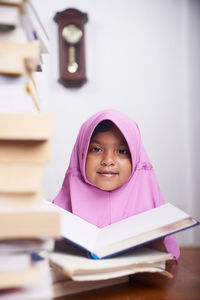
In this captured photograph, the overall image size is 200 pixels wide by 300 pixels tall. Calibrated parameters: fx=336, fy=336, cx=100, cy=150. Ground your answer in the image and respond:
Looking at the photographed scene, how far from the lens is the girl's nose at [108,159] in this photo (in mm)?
845

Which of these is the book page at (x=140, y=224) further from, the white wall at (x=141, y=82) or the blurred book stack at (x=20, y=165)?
the white wall at (x=141, y=82)

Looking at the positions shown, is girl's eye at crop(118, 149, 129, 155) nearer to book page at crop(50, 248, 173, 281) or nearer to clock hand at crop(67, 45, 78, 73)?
book page at crop(50, 248, 173, 281)

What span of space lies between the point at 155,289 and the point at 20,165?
0.30m

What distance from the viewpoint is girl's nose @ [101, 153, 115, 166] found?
33.3 inches

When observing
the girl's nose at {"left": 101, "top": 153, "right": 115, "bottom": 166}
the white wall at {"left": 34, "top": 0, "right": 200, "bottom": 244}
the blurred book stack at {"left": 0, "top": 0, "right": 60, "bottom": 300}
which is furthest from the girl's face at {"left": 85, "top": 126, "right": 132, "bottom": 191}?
the white wall at {"left": 34, "top": 0, "right": 200, "bottom": 244}

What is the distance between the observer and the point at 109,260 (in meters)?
0.54

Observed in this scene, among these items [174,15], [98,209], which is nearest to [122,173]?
[98,209]

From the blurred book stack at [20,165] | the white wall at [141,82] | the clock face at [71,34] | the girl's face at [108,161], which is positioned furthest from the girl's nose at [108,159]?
the clock face at [71,34]

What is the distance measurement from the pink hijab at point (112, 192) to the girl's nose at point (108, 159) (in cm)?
5

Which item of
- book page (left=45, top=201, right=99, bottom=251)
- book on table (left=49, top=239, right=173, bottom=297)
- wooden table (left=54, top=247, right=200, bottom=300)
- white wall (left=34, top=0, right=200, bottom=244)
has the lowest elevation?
wooden table (left=54, top=247, right=200, bottom=300)

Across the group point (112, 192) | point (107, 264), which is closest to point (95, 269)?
point (107, 264)

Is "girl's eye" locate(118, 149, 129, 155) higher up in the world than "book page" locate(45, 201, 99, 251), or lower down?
higher up

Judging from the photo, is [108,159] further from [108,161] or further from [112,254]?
[112,254]

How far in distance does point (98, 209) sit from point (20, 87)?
0.50m
